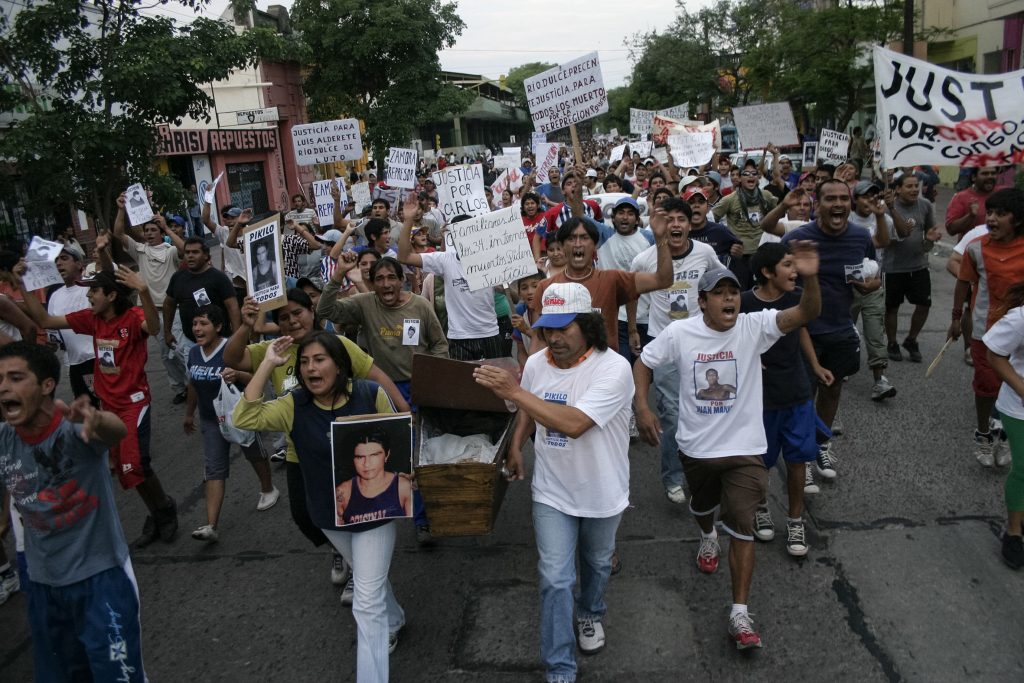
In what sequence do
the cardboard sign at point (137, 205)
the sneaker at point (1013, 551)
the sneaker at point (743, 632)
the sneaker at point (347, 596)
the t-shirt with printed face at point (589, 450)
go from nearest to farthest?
the t-shirt with printed face at point (589, 450) → the sneaker at point (743, 632) → the sneaker at point (1013, 551) → the sneaker at point (347, 596) → the cardboard sign at point (137, 205)

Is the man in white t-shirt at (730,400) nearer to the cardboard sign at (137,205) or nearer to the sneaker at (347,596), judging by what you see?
the sneaker at (347,596)

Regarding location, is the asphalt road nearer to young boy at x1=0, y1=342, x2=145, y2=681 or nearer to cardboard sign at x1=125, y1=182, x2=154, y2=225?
young boy at x1=0, y1=342, x2=145, y2=681

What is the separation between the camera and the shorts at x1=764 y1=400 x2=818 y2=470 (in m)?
4.57

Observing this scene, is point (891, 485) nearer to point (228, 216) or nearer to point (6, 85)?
point (228, 216)

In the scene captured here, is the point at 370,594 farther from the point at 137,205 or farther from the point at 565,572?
the point at 137,205

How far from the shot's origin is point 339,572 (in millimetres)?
4762

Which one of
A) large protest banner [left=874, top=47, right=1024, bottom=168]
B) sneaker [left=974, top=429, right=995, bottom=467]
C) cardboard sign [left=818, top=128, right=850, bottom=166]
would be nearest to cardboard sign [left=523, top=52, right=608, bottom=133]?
large protest banner [left=874, top=47, right=1024, bottom=168]

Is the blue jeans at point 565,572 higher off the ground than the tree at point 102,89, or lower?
lower

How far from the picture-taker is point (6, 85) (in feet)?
35.8

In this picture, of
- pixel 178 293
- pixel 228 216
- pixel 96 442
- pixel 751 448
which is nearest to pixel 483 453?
pixel 751 448

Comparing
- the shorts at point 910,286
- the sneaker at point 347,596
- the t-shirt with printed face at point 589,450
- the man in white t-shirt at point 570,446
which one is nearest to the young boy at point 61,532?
the sneaker at point 347,596

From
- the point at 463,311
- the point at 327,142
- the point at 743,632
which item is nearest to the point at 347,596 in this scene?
the point at 743,632

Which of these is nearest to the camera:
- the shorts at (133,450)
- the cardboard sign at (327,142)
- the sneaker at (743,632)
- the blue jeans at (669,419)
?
the sneaker at (743,632)

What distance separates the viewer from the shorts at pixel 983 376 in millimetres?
5606
